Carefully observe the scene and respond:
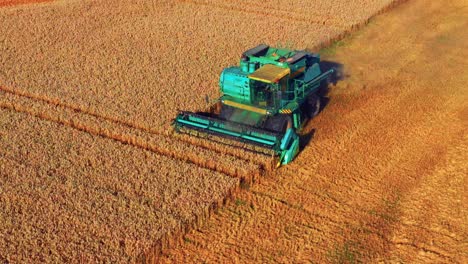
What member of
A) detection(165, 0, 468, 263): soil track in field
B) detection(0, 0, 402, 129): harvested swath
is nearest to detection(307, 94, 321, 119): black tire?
detection(165, 0, 468, 263): soil track in field

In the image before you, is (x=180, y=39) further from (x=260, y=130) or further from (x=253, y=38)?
(x=260, y=130)

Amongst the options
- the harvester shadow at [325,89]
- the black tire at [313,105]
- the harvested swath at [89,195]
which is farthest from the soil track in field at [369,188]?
the harvested swath at [89,195]

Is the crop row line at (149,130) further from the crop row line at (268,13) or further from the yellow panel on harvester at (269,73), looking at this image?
the crop row line at (268,13)

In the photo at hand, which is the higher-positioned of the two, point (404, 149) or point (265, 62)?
point (265, 62)

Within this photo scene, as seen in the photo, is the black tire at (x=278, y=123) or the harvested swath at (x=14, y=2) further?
the harvested swath at (x=14, y=2)

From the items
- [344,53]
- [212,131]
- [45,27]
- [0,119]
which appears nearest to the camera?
[212,131]

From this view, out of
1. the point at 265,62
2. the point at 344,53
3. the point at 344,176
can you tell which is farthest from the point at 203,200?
the point at 344,53

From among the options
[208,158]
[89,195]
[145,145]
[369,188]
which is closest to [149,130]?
[145,145]
